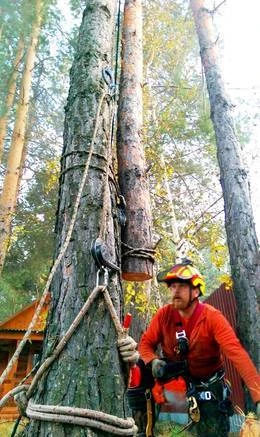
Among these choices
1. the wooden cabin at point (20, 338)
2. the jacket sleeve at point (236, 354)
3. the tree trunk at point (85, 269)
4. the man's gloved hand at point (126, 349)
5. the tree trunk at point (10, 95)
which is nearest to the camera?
the tree trunk at point (85, 269)

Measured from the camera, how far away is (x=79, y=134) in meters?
2.55

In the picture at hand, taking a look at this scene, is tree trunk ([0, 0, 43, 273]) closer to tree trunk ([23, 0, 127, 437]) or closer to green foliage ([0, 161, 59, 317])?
green foliage ([0, 161, 59, 317])

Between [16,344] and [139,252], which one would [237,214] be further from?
[16,344]

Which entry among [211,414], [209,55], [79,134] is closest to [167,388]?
[211,414]

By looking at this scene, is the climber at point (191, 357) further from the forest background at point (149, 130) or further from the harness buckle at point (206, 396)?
the forest background at point (149, 130)

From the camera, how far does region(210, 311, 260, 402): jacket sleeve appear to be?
2709 mm

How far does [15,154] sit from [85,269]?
25.2 ft

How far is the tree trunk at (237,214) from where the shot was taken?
4866 millimetres

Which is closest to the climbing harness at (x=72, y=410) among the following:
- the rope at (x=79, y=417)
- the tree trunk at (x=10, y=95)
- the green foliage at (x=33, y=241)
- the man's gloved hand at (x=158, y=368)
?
the rope at (x=79, y=417)

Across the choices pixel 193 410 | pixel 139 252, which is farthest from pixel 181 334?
pixel 139 252

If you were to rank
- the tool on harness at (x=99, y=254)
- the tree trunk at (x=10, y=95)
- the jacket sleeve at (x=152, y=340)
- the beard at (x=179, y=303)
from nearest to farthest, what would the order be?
1. the tool on harness at (x=99, y=254)
2. the beard at (x=179, y=303)
3. the jacket sleeve at (x=152, y=340)
4. the tree trunk at (x=10, y=95)

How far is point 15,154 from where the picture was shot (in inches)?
359

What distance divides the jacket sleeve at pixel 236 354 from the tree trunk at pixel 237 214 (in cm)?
185

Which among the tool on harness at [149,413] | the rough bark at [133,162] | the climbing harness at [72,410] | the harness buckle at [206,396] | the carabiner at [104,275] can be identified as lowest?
the tool on harness at [149,413]
